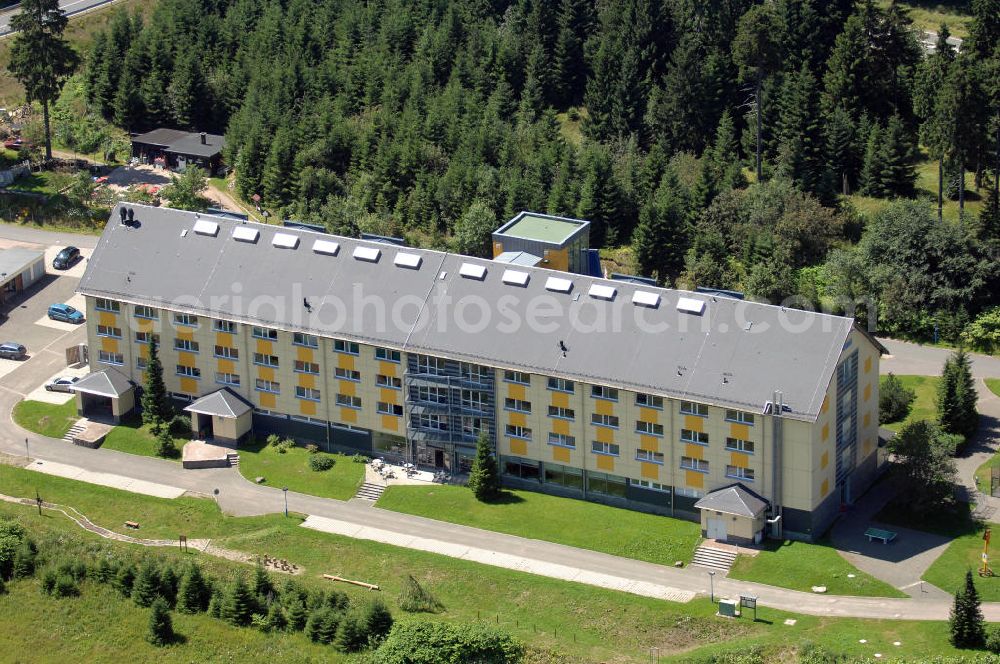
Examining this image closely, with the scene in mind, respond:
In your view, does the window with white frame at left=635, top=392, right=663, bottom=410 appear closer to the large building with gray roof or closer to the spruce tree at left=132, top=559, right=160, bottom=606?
the large building with gray roof

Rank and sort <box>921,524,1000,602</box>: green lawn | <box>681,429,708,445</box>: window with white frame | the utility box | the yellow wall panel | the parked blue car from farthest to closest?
the parked blue car, the yellow wall panel, <box>681,429,708,445</box>: window with white frame, <box>921,524,1000,602</box>: green lawn, the utility box

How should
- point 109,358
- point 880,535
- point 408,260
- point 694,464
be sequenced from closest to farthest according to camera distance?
point 880,535 < point 694,464 < point 408,260 < point 109,358

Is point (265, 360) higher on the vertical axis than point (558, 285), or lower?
lower

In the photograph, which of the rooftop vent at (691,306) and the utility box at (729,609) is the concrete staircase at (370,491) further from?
the utility box at (729,609)

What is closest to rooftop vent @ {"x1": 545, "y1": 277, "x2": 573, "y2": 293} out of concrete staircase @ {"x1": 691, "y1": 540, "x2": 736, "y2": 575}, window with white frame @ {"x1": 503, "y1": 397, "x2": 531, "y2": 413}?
window with white frame @ {"x1": 503, "y1": 397, "x2": 531, "y2": 413}

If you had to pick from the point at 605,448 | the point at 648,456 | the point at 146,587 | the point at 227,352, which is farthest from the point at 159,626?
the point at 648,456

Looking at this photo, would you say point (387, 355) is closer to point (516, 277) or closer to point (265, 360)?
point (265, 360)
